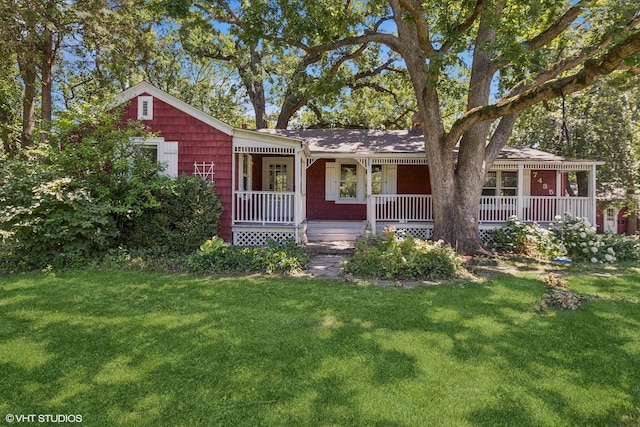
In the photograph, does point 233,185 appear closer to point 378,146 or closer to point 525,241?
point 378,146

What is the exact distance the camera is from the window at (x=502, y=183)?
14.2 m

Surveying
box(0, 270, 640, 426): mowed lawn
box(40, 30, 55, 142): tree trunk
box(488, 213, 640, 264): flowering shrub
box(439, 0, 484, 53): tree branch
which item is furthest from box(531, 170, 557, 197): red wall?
box(40, 30, 55, 142): tree trunk

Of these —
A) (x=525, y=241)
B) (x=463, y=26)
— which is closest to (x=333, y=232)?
(x=525, y=241)

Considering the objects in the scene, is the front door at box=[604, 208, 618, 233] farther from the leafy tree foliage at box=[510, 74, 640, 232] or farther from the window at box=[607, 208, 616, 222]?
the leafy tree foliage at box=[510, 74, 640, 232]

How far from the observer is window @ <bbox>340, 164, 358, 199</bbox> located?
14219 millimetres

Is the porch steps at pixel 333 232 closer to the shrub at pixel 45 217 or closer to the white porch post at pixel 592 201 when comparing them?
the shrub at pixel 45 217

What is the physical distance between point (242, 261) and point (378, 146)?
7.39 metres

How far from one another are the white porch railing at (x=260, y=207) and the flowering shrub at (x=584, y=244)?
7.88 metres

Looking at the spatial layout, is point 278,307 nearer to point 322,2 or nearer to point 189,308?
point 189,308

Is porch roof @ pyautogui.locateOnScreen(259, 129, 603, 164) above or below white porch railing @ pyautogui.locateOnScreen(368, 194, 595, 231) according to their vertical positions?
above

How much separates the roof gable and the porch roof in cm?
231

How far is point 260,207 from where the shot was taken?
36.2 feet

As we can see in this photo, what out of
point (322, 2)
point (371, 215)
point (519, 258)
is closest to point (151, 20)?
point (322, 2)

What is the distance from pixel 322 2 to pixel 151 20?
889cm
